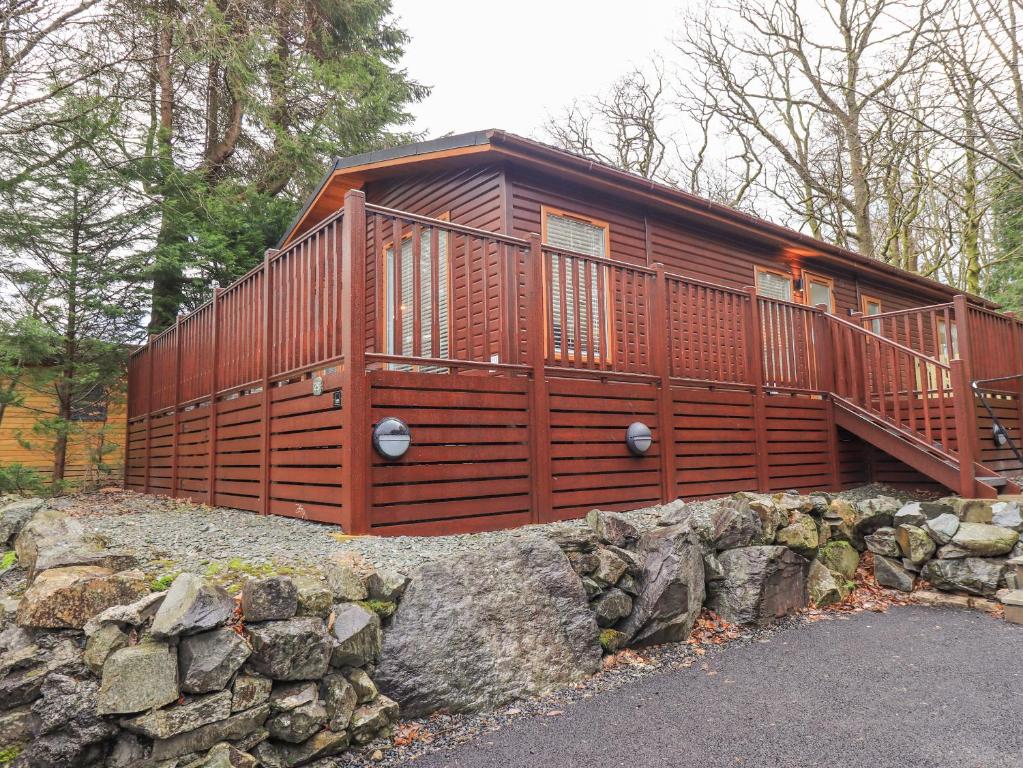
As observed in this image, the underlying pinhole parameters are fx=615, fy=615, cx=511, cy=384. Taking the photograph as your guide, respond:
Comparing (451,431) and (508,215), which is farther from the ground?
(508,215)

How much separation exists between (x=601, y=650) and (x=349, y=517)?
5.07 ft

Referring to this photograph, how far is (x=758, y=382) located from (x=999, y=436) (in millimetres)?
3421

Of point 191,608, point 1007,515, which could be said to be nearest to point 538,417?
point 191,608

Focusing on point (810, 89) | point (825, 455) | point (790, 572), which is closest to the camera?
point (790, 572)

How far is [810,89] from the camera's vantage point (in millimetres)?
15273

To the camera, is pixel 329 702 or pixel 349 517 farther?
pixel 349 517

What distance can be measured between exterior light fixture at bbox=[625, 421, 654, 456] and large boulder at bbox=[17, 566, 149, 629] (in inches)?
130

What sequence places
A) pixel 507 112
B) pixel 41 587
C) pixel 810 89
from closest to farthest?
pixel 41 587 → pixel 810 89 → pixel 507 112

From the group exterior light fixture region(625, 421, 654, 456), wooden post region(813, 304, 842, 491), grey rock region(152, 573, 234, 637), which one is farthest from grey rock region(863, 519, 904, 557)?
grey rock region(152, 573, 234, 637)

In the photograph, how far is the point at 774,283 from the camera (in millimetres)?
9953

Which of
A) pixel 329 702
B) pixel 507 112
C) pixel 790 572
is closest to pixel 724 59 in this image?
pixel 507 112

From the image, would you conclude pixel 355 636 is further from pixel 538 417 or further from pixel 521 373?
pixel 521 373

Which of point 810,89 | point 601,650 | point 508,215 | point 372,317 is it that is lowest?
point 601,650

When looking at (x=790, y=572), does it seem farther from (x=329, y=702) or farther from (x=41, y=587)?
(x=41, y=587)
